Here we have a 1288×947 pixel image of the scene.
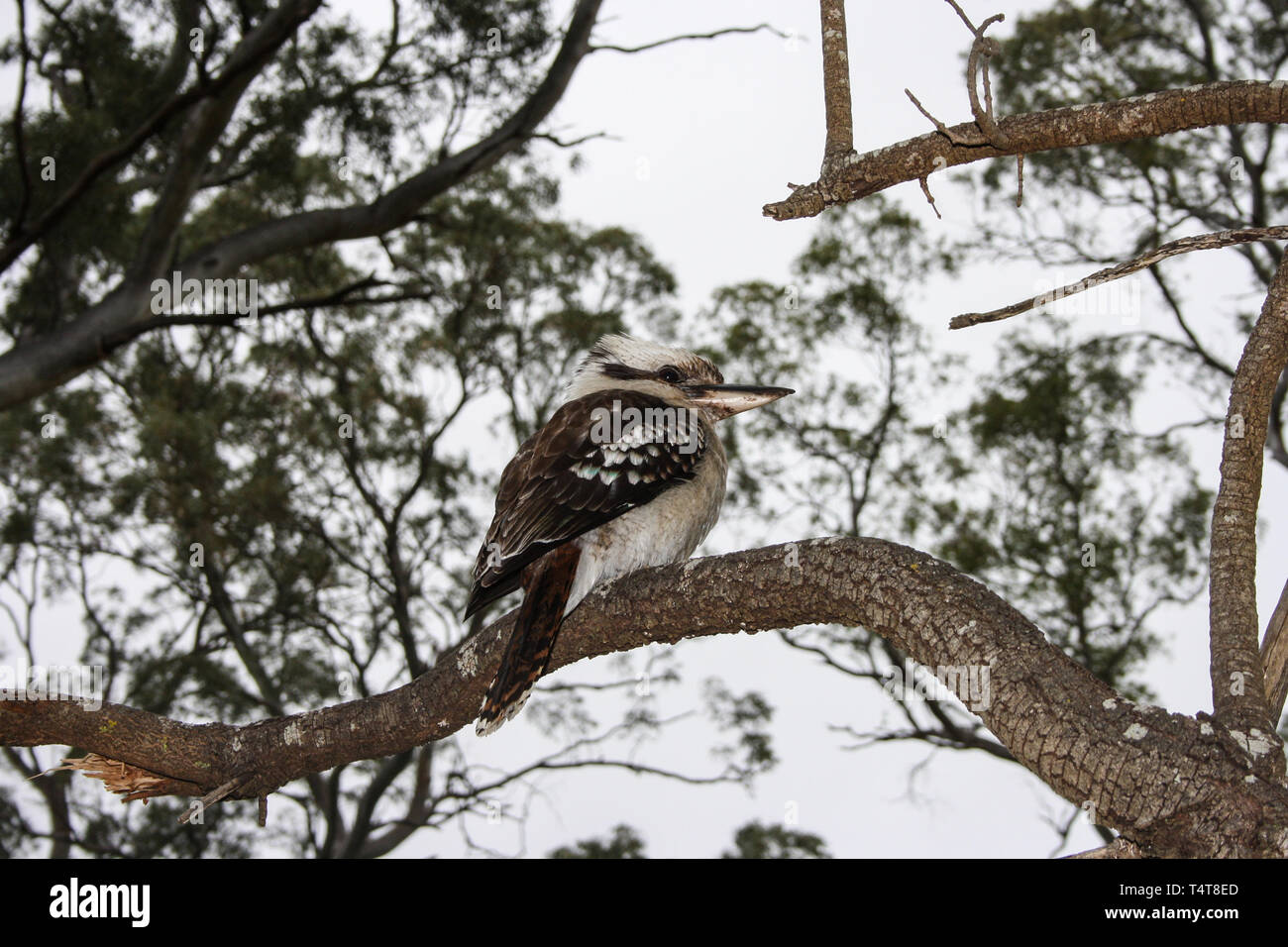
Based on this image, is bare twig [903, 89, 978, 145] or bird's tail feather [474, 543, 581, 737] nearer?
bare twig [903, 89, 978, 145]

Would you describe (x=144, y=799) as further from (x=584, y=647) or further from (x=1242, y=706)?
(x=1242, y=706)

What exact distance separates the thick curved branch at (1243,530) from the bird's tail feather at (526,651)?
1.14m

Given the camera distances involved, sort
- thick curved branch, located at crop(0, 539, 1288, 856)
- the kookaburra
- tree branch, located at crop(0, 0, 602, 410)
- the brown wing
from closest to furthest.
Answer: thick curved branch, located at crop(0, 539, 1288, 856) → the kookaburra → the brown wing → tree branch, located at crop(0, 0, 602, 410)

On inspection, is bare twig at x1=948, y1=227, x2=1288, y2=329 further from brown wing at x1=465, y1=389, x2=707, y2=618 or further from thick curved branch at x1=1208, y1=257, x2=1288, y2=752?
brown wing at x1=465, y1=389, x2=707, y2=618

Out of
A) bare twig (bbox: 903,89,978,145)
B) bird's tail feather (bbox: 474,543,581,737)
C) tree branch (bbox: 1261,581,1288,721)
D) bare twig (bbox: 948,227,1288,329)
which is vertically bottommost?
tree branch (bbox: 1261,581,1288,721)

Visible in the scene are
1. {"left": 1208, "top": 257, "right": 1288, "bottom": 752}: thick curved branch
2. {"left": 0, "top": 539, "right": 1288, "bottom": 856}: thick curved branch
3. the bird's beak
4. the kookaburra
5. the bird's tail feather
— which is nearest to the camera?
{"left": 0, "top": 539, "right": 1288, "bottom": 856}: thick curved branch

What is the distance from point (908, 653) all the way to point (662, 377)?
54.9 inches

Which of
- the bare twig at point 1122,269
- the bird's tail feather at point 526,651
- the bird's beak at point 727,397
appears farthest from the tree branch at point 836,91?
the bird's tail feather at point 526,651

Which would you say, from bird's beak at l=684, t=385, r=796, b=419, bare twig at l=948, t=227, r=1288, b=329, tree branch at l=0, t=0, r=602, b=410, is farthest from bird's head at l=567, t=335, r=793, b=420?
tree branch at l=0, t=0, r=602, b=410

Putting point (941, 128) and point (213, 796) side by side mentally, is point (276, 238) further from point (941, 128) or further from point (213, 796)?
point (941, 128)

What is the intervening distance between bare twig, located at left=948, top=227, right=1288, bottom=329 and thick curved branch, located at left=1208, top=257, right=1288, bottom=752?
0.14m

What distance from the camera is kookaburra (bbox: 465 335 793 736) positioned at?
7.55 feet

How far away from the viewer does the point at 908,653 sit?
1790mm

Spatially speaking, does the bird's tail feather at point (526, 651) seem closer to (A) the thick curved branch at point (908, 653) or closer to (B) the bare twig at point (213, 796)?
(A) the thick curved branch at point (908, 653)
